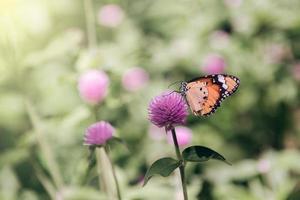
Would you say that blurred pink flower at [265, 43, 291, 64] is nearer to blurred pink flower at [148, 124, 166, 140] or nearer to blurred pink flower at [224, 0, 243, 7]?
blurred pink flower at [224, 0, 243, 7]

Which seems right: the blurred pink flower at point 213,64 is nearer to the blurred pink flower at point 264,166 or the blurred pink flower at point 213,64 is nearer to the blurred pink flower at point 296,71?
the blurred pink flower at point 296,71

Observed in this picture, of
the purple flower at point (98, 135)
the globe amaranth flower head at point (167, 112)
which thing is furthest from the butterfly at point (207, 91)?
the purple flower at point (98, 135)

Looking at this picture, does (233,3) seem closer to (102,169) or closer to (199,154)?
(102,169)

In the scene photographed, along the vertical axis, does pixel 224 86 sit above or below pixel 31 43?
below

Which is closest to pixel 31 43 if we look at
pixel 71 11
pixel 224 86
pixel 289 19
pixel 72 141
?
pixel 71 11

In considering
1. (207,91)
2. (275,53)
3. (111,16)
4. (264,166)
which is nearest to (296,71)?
(275,53)

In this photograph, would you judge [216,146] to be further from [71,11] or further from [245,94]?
[71,11]

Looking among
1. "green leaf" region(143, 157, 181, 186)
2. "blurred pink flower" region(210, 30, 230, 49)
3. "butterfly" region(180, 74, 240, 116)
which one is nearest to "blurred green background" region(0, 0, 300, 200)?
"blurred pink flower" region(210, 30, 230, 49)
